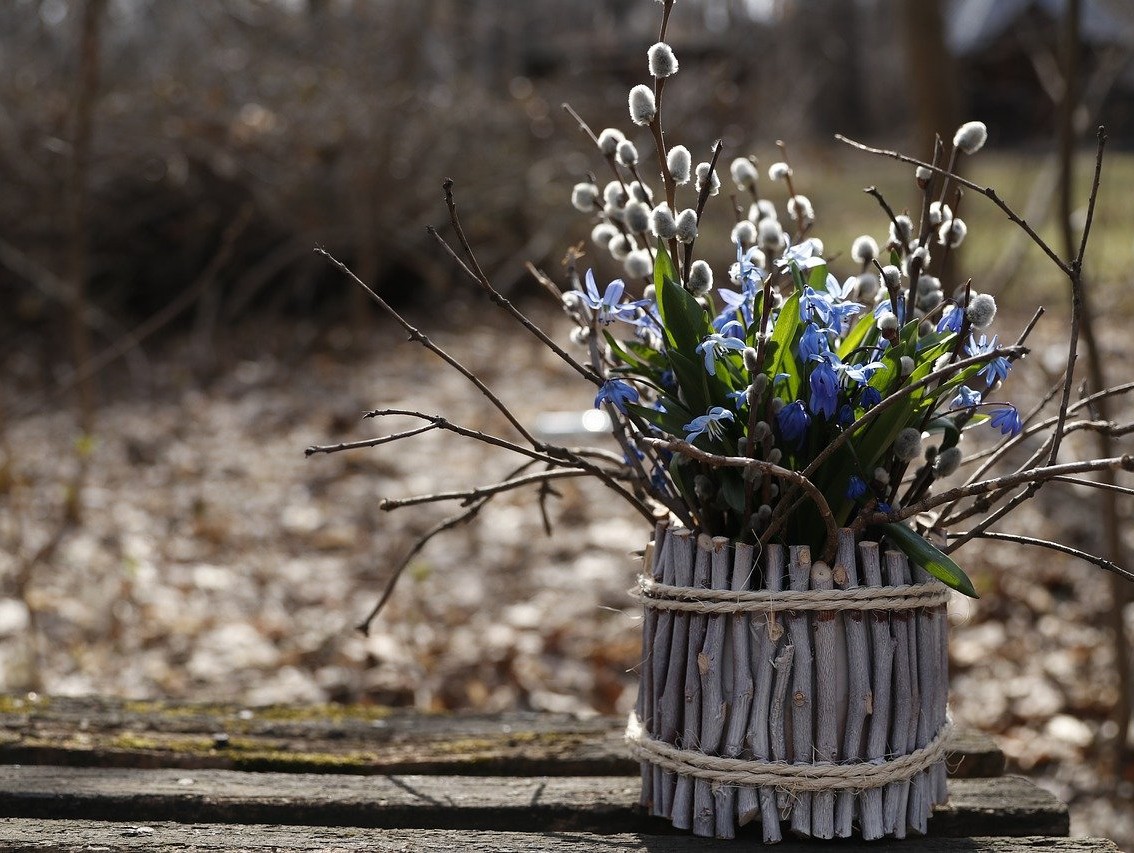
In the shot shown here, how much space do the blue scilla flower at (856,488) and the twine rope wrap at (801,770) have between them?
0.94 feet

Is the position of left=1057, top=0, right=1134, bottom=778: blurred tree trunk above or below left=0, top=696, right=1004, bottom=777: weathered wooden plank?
above

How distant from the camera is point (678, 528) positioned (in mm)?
1305

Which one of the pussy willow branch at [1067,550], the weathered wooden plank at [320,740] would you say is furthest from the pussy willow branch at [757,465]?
the weathered wooden plank at [320,740]

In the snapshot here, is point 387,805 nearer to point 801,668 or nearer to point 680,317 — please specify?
point 801,668

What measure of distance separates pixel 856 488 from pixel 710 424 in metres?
0.17

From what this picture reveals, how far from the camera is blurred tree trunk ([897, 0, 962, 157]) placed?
4.26m

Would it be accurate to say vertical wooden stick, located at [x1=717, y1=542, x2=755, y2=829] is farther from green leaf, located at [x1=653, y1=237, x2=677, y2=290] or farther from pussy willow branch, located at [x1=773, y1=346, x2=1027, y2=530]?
green leaf, located at [x1=653, y1=237, x2=677, y2=290]

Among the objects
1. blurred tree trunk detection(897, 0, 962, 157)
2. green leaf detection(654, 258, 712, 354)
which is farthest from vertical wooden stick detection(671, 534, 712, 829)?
blurred tree trunk detection(897, 0, 962, 157)

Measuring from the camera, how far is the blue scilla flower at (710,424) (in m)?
1.17

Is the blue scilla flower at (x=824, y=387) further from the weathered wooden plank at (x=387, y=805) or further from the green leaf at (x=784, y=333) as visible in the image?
the weathered wooden plank at (x=387, y=805)

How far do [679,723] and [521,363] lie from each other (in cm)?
524

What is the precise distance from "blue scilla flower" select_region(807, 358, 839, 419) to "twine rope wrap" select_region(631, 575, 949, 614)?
0.19m

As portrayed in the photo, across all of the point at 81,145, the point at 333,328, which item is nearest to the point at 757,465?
the point at 81,145

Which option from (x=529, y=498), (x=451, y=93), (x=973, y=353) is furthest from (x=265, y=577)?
(x=451, y=93)
